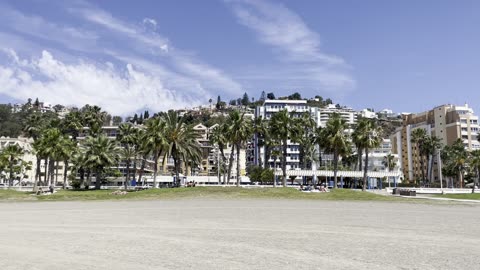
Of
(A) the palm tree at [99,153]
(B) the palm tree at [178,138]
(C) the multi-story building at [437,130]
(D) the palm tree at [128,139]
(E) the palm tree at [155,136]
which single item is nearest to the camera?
(E) the palm tree at [155,136]

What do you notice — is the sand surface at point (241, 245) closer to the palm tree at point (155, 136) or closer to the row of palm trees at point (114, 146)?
the palm tree at point (155, 136)

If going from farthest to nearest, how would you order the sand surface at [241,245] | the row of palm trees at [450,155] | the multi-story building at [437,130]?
the multi-story building at [437,130] → the row of palm trees at [450,155] → the sand surface at [241,245]

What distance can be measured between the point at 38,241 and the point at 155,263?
659cm

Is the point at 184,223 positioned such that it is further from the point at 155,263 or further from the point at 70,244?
the point at 155,263

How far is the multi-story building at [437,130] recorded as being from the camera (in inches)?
6009

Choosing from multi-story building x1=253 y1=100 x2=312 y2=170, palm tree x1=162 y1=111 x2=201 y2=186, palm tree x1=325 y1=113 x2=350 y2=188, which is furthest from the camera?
multi-story building x1=253 y1=100 x2=312 y2=170

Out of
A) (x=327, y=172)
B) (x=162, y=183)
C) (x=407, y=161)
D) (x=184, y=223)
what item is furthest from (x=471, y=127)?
(x=184, y=223)

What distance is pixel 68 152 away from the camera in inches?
2960

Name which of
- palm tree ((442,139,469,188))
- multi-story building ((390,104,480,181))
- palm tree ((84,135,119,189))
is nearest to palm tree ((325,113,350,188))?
palm tree ((84,135,119,189))

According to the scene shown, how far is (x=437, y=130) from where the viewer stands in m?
162

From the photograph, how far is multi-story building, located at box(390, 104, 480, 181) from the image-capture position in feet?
501

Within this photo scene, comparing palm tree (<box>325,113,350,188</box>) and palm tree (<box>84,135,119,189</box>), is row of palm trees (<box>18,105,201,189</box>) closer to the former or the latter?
palm tree (<box>84,135,119,189</box>)

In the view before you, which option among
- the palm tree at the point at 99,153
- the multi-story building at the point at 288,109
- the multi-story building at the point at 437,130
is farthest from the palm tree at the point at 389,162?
the palm tree at the point at 99,153

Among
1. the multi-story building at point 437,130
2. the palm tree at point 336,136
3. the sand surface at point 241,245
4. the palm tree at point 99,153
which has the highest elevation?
the multi-story building at point 437,130
